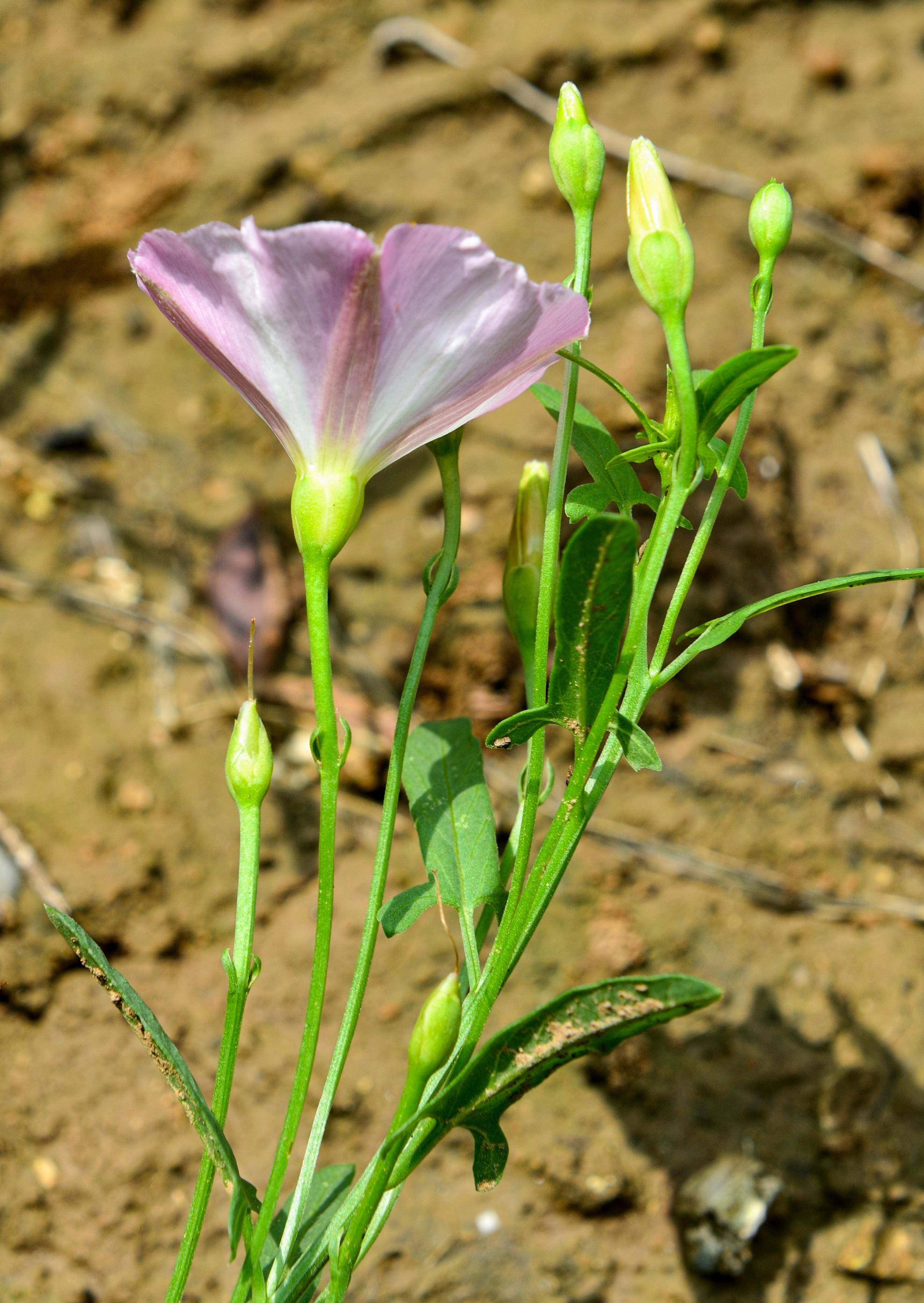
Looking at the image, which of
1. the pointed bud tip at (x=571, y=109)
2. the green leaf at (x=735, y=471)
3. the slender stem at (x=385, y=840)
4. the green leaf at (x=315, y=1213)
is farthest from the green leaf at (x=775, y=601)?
the green leaf at (x=315, y=1213)

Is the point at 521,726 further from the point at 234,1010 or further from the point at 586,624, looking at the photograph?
the point at 234,1010

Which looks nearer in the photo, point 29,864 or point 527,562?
point 527,562

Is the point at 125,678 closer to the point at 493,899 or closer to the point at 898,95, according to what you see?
the point at 493,899

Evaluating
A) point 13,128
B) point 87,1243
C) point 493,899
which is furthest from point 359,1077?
point 13,128

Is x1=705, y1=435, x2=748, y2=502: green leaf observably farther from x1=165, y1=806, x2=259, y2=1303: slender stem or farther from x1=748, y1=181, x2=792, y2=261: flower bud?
x1=165, y1=806, x2=259, y2=1303: slender stem

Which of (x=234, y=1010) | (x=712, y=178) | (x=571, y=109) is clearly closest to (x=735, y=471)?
(x=571, y=109)

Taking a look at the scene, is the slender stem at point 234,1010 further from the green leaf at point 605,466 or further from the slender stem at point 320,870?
the green leaf at point 605,466
